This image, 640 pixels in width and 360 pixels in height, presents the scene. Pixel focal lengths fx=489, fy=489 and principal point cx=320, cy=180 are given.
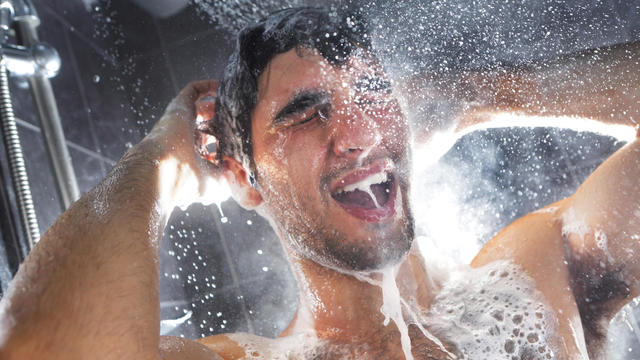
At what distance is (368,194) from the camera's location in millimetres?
1236

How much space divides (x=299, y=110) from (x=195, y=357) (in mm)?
602

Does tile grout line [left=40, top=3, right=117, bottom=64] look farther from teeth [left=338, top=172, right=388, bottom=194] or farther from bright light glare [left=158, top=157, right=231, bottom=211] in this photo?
teeth [left=338, top=172, right=388, bottom=194]

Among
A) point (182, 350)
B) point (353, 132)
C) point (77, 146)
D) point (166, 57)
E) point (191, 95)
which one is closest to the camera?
point (182, 350)

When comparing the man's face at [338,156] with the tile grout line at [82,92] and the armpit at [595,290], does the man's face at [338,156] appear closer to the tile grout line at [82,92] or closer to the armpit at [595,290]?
the armpit at [595,290]

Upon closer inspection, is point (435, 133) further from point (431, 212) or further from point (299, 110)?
point (431, 212)

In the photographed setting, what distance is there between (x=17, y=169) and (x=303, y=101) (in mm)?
746

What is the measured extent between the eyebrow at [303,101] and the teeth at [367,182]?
21cm

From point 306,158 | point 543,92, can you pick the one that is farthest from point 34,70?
point 543,92

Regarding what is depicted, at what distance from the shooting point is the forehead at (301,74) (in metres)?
1.18

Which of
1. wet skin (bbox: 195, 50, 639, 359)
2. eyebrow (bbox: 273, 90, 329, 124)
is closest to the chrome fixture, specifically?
wet skin (bbox: 195, 50, 639, 359)

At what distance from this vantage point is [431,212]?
203cm

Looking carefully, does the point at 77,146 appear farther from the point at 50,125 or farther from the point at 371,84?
the point at 371,84

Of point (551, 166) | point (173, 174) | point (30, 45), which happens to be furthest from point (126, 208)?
point (551, 166)

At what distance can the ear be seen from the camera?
4.64ft
